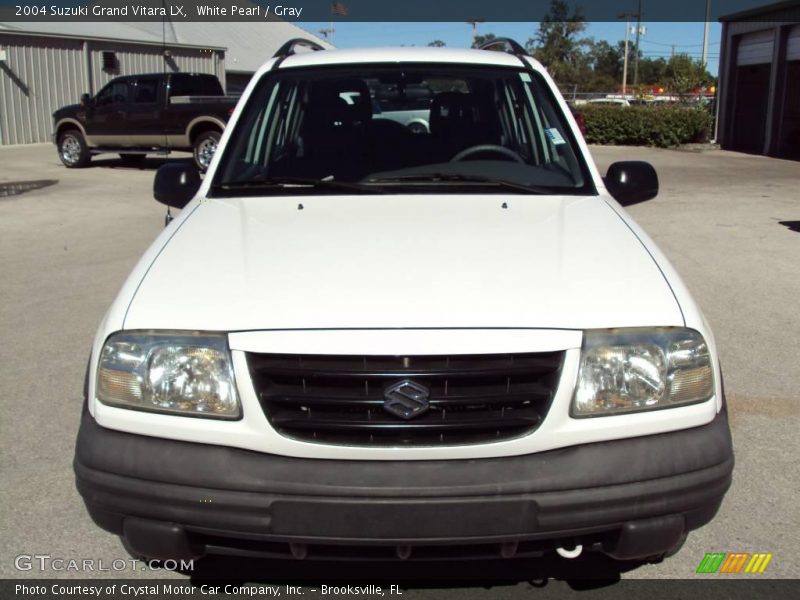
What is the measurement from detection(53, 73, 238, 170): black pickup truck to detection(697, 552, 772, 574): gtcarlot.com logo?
47.4 ft

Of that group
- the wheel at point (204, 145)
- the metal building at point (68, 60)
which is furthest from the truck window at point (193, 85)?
the metal building at point (68, 60)

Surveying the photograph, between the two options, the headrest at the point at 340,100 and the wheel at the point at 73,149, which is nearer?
the headrest at the point at 340,100

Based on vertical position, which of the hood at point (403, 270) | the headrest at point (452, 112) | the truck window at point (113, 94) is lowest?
the hood at point (403, 270)

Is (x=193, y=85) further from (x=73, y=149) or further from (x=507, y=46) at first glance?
(x=507, y=46)

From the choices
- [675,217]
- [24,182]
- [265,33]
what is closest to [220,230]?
[675,217]

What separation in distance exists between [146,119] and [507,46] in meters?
13.6

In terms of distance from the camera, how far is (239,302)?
7.68 feet

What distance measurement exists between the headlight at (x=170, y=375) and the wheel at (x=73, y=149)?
655 inches

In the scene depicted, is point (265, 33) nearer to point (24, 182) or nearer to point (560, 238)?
point (24, 182)

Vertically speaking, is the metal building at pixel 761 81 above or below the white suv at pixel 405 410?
above

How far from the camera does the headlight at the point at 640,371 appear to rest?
2.26 m

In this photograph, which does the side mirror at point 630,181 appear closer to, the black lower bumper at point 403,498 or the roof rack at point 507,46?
the roof rack at point 507,46

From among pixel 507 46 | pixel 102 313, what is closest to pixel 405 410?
pixel 507 46

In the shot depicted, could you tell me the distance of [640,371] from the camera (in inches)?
90.8
